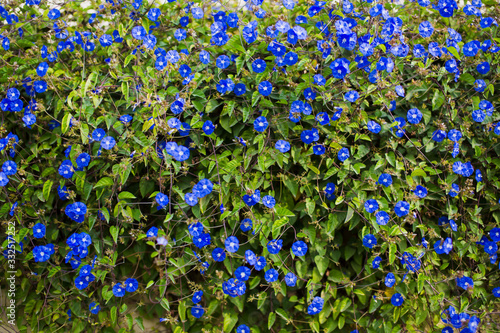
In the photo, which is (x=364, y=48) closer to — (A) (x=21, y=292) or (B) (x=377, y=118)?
(B) (x=377, y=118)

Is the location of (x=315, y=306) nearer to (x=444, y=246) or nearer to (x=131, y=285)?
(x=444, y=246)

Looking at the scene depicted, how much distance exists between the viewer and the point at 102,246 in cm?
271

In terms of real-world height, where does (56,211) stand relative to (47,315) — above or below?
above

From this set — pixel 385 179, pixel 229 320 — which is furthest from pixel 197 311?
pixel 385 179

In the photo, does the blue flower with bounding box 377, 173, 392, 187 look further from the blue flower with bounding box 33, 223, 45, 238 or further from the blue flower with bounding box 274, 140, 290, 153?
the blue flower with bounding box 33, 223, 45, 238

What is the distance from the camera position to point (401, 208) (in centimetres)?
266

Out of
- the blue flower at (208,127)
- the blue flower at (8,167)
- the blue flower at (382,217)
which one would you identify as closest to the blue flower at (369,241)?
the blue flower at (382,217)

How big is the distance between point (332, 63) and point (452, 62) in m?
0.99

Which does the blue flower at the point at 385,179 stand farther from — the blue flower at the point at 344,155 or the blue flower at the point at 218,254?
the blue flower at the point at 218,254

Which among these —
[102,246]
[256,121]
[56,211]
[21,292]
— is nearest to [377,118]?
[256,121]

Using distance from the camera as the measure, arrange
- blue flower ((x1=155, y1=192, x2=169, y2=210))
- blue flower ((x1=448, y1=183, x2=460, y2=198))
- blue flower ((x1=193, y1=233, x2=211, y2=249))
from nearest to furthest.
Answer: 1. blue flower ((x1=155, y1=192, x2=169, y2=210))
2. blue flower ((x1=193, y1=233, x2=211, y2=249))
3. blue flower ((x1=448, y1=183, x2=460, y2=198))

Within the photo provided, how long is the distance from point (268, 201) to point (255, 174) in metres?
0.22

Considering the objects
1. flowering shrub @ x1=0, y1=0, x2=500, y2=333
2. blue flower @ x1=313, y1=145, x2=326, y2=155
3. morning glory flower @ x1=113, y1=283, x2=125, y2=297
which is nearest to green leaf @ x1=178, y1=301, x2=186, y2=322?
flowering shrub @ x1=0, y1=0, x2=500, y2=333

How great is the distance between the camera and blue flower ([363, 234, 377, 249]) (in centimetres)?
263
